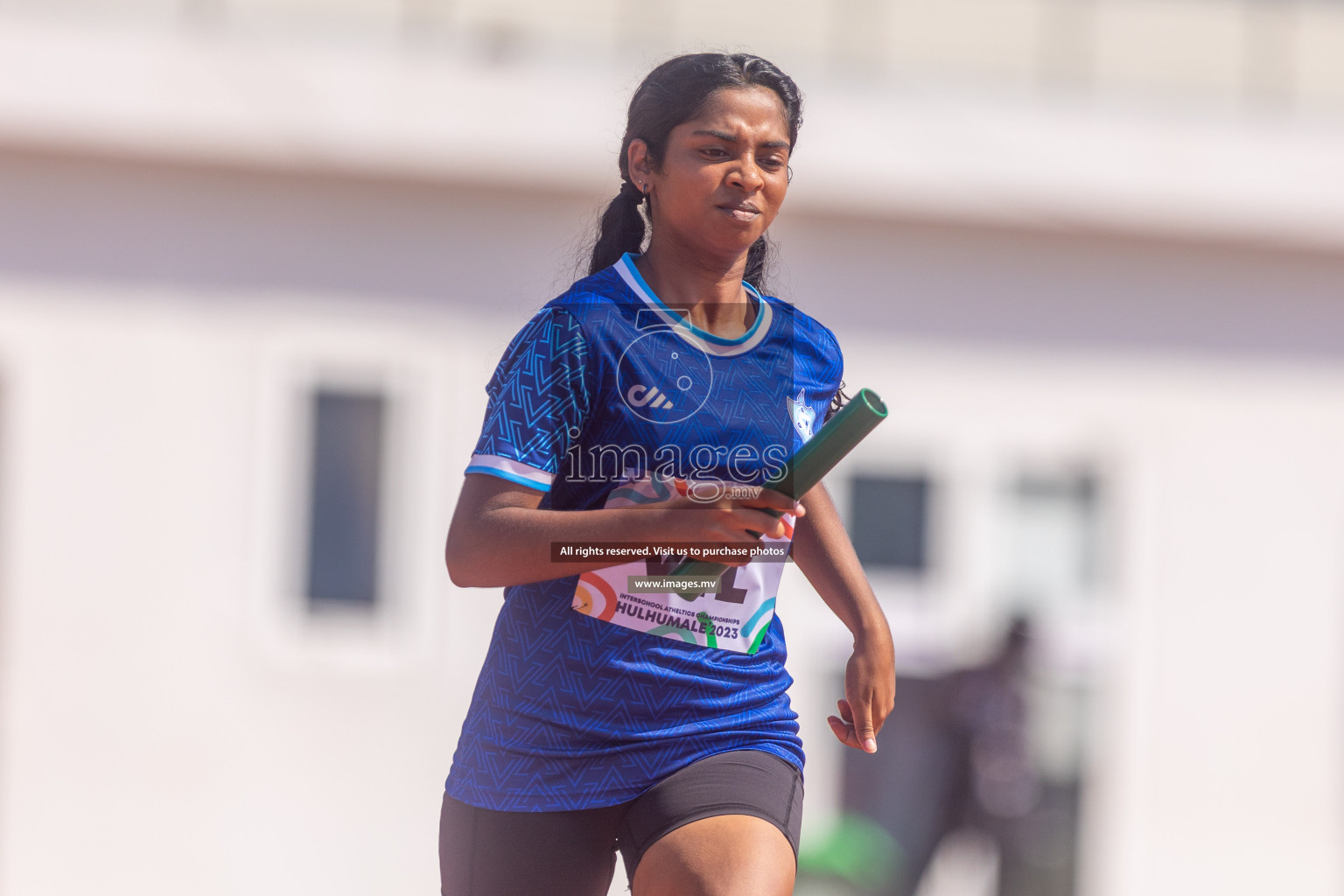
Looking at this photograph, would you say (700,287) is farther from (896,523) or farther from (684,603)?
(896,523)

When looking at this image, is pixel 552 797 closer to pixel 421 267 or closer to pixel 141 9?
pixel 421 267

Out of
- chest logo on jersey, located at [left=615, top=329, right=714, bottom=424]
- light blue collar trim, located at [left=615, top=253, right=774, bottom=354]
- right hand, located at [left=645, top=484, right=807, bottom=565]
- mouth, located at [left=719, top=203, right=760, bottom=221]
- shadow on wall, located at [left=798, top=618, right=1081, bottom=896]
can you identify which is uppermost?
mouth, located at [left=719, top=203, right=760, bottom=221]

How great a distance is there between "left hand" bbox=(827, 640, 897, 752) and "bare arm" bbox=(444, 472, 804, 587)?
0.26 m

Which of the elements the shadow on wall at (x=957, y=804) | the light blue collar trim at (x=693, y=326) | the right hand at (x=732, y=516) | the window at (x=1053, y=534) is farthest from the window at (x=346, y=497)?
the right hand at (x=732, y=516)

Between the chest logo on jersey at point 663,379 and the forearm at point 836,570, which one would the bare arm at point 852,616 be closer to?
the forearm at point 836,570

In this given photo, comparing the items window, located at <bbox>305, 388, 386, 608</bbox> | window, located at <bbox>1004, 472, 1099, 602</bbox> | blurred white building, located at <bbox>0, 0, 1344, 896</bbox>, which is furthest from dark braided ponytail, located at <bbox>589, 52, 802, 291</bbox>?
window, located at <bbox>1004, 472, 1099, 602</bbox>

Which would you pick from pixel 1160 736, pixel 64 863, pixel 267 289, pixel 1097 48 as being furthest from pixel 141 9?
pixel 1160 736

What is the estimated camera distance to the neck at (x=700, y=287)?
1783mm

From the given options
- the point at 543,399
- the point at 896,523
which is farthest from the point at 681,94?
the point at 896,523

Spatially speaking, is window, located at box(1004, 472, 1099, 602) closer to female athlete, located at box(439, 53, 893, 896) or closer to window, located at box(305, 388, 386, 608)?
window, located at box(305, 388, 386, 608)

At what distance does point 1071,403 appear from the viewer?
800 cm

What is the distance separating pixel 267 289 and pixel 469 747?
5860mm

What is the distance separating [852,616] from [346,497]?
5.97 m

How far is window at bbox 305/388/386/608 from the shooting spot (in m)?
7.59
